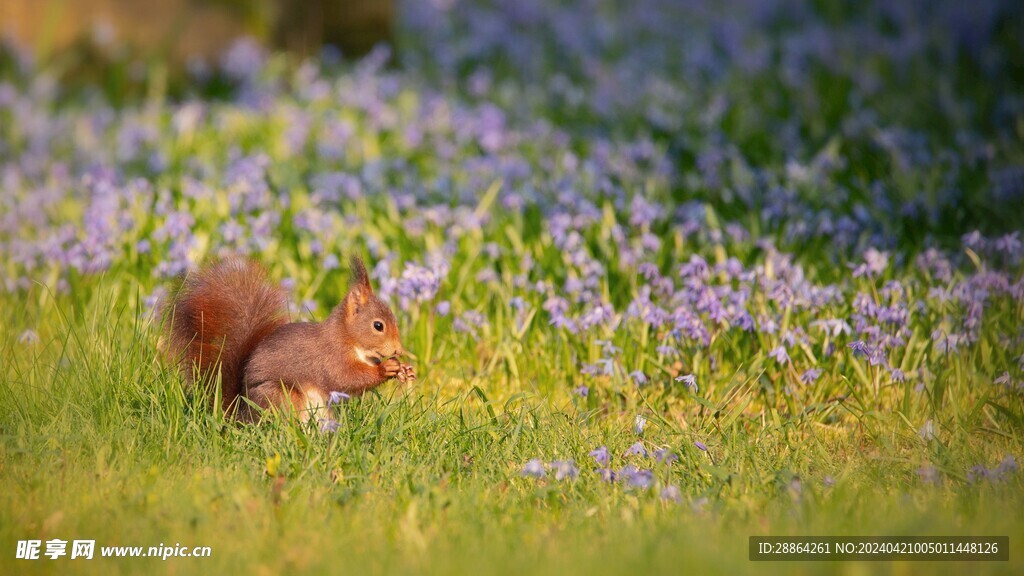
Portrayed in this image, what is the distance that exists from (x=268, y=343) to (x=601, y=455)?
1165 millimetres

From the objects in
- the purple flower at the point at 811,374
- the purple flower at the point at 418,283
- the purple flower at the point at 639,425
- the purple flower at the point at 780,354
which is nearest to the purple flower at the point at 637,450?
the purple flower at the point at 639,425

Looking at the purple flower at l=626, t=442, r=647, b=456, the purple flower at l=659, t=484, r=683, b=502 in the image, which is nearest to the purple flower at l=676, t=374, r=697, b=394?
the purple flower at l=626, t=442, r=647, b=456

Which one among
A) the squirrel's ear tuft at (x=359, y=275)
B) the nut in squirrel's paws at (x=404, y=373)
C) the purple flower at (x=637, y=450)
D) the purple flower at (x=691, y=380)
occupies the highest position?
the squirrel's ear tuft at (x=359, y=275)

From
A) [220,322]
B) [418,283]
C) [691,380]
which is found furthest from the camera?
[418,283]

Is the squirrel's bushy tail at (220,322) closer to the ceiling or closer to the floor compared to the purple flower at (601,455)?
closer to the ceiling

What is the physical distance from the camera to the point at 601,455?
11.3 ft

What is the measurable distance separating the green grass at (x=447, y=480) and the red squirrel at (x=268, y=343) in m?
0.10

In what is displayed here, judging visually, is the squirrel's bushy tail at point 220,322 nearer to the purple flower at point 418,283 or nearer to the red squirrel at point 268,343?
the red squirrel at point 268,343

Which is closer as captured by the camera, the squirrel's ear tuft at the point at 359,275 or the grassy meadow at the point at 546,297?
the grassy meadow at the point at 546,297

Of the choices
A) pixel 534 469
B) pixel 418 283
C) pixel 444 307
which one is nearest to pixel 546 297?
pixel 444 307

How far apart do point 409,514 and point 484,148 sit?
13.3 ft

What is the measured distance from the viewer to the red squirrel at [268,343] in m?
3.63

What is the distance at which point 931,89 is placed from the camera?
775 centimetres

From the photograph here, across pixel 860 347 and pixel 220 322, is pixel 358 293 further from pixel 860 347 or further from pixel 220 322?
pixel 860 347
